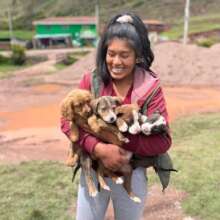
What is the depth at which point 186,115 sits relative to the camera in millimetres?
9781

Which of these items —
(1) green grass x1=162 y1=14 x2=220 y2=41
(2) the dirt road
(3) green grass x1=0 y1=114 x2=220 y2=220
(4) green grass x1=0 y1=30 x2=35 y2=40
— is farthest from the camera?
(4) green grass x1=0 y1=30 x2=35 y2=40

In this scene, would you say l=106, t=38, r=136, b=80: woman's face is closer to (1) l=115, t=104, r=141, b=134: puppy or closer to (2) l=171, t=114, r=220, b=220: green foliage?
(1) l=115, t=104, r=141, b=134: puppy

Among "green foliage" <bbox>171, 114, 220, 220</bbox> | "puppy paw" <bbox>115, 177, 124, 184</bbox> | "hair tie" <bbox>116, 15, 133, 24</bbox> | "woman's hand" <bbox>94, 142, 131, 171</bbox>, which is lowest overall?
"green foliage" <bbox>171, 114, 220, 220</bbox>

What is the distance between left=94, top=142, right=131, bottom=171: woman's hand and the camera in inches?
75.4

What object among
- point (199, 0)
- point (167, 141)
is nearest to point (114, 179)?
point (167, 141)

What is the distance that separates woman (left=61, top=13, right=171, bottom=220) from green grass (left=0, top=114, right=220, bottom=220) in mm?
1819

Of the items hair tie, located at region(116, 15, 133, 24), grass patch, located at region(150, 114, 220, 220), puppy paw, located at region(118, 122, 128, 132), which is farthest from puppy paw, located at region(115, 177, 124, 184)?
grass patch, located at region(150, 114, 220, 220)

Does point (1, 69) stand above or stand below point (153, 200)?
below

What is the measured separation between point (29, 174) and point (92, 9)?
159 ft

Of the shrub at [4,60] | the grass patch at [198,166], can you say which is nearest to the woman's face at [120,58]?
the grass patch at [198,166]

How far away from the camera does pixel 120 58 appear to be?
2004mm

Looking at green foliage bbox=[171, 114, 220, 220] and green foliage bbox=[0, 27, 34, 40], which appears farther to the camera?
green foliage bbox=[0, 27, 34, 40]

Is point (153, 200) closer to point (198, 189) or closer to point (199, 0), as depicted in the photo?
point (198, 189)

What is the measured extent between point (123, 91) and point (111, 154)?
0.99 ft
